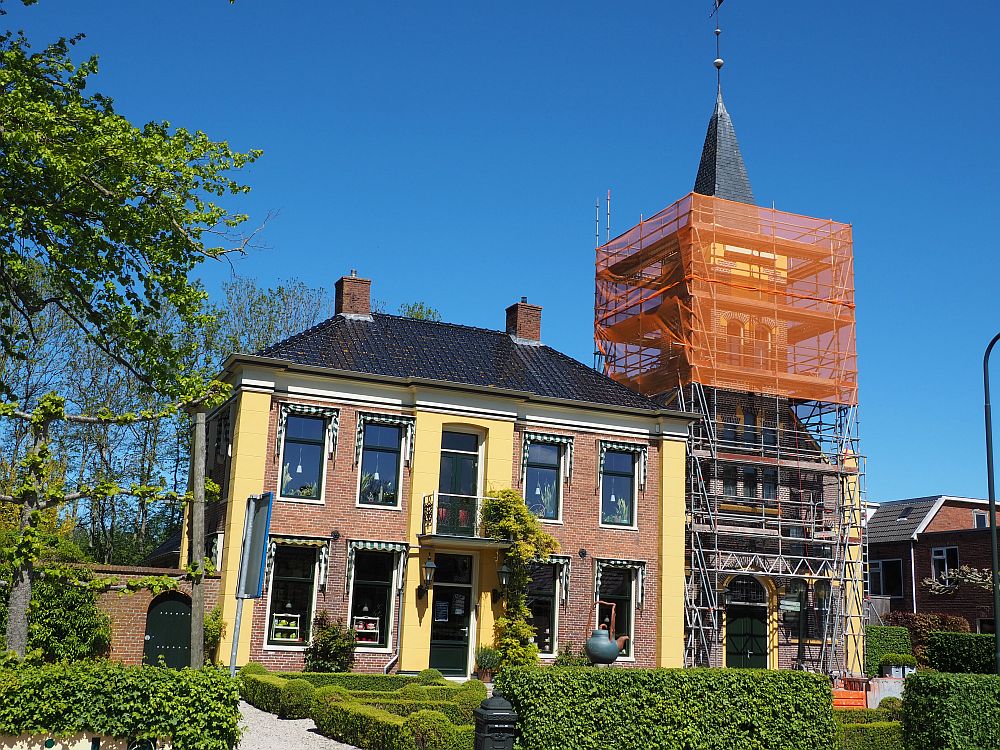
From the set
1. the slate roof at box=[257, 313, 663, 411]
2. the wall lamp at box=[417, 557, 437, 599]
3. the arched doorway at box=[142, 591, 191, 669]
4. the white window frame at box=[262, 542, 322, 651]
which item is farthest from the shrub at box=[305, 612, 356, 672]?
the slate roof at box=[257, 313, 663, 411]

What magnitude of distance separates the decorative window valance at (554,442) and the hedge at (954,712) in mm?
12948

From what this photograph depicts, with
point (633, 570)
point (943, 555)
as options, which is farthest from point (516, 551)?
point (943, 555)

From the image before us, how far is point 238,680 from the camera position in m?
11.2

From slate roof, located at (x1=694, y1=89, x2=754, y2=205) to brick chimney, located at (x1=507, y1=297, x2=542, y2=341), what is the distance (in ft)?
34.6

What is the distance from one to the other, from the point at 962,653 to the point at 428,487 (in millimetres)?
14637

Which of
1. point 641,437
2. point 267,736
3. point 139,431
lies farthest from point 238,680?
point 139,431

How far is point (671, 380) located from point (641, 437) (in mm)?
5456

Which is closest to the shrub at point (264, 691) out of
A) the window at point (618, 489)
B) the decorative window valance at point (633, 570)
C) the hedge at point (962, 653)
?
the decorative window valance at point (633, 570)

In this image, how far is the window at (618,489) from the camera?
92.0 ft

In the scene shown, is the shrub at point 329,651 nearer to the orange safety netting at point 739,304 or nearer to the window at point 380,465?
the window at point 380,465

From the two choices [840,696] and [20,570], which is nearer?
[20,570]

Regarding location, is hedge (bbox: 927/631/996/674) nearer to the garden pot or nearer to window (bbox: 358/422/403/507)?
the garden pot

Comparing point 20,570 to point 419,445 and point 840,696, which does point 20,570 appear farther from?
point 840,696

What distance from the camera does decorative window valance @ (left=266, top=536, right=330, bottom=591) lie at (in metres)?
23.9
